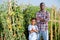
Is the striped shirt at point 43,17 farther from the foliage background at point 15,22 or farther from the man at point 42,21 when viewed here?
the foliage background at point 15,22

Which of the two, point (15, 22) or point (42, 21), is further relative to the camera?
point (15, 22)

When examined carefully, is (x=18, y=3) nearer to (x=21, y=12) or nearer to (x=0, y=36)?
(x=21, y=12)

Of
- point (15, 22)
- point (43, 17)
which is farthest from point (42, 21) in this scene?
point (15, 22)

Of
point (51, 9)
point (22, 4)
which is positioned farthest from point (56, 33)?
point (22, 4)

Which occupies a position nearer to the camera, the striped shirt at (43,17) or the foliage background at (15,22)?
the striped shirt at (43,17)

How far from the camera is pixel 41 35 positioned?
10.7 meters

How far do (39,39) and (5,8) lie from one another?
149 cm

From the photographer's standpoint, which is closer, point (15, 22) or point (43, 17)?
point (43, 17)

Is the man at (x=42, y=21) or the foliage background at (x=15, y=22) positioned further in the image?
the foliage background at (x=15, y=22)

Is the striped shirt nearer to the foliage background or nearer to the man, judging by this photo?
the man

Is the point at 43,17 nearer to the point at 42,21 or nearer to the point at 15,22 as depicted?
the point at 42,21

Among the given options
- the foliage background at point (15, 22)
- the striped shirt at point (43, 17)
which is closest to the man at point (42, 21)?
the striped shirt at point (43, 17)

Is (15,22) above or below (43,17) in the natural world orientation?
below

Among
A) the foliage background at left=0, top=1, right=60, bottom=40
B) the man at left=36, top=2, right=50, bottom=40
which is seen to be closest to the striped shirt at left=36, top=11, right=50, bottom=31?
the man at left=36, top=2, right=50, bottom=40
